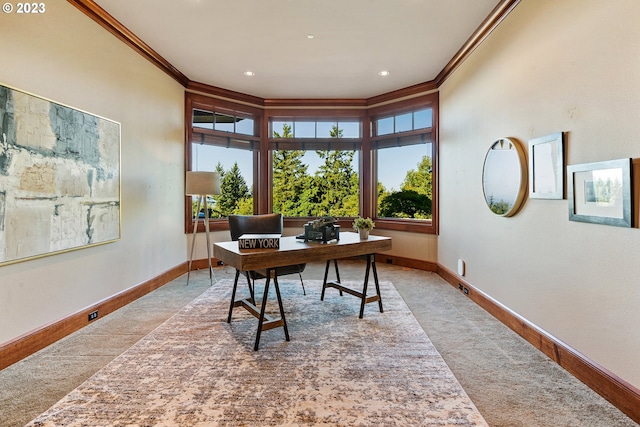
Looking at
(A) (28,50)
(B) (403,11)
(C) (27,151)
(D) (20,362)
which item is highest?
(B) (403,11)

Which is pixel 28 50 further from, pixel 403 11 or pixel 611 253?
pixel 611 253

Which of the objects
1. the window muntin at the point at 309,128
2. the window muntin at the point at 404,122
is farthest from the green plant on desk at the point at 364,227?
the window muntin at the point at 309,128

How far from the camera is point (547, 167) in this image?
88.7 inches

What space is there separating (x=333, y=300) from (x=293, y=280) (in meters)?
1.00

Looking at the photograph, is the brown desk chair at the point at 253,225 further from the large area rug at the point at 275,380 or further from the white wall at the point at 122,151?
the white wall at the point at 122,151

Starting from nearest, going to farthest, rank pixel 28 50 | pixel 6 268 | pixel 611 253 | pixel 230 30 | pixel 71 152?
pixel 611 253 < pixel 6 268 < pixel 28 50 < pixel 71 152 < pixel 230 30

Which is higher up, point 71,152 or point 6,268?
point 71,152

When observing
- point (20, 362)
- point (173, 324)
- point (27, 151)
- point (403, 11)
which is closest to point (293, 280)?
point (173, 324)

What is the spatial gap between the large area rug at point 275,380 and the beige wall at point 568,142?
86 cm

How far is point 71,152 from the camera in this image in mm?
2605

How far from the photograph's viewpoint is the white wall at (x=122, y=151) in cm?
220

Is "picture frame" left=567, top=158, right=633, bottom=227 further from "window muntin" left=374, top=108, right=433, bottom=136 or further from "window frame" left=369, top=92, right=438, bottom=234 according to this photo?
"window muntin" left=374, top=108, right=433, bottom=136

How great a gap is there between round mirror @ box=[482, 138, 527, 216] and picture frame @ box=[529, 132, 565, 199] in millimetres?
119

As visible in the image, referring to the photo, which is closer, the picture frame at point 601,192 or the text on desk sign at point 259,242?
the picture frame at point 601,192
